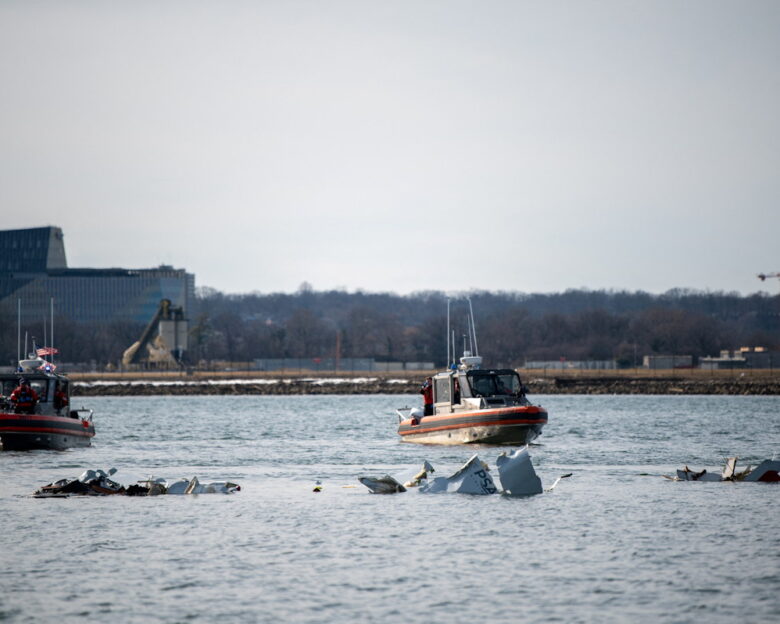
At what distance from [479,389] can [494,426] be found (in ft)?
8.59

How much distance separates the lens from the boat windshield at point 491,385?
48812 mm

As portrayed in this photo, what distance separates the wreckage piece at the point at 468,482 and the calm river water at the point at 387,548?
668 mm

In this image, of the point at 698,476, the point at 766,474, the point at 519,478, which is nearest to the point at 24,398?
the point at 519,478

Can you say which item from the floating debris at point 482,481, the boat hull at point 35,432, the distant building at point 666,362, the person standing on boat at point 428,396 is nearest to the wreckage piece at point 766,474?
the floating debris at point 482,481

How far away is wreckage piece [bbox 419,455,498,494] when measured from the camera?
3244 centimetres

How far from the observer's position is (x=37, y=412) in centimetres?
4900

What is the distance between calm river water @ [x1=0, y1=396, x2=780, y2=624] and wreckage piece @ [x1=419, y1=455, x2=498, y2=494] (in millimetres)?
668

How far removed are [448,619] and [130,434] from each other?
49233 millimetres

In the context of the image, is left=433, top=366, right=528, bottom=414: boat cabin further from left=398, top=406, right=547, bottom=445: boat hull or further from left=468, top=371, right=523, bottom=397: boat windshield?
left=398, top=406, right=547, bottom=445: boat hull

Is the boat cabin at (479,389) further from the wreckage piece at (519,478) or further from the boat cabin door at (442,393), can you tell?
the wreckage piece at (519,478)

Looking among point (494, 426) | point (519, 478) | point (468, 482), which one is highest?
point (494, 426)

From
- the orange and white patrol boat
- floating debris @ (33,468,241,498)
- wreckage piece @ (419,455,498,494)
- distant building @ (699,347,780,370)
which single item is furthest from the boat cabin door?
distant building @ (699,347,780,370)

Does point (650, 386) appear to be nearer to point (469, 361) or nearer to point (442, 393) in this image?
point (442, 393)

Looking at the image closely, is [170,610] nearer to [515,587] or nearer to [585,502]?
[515,587]
